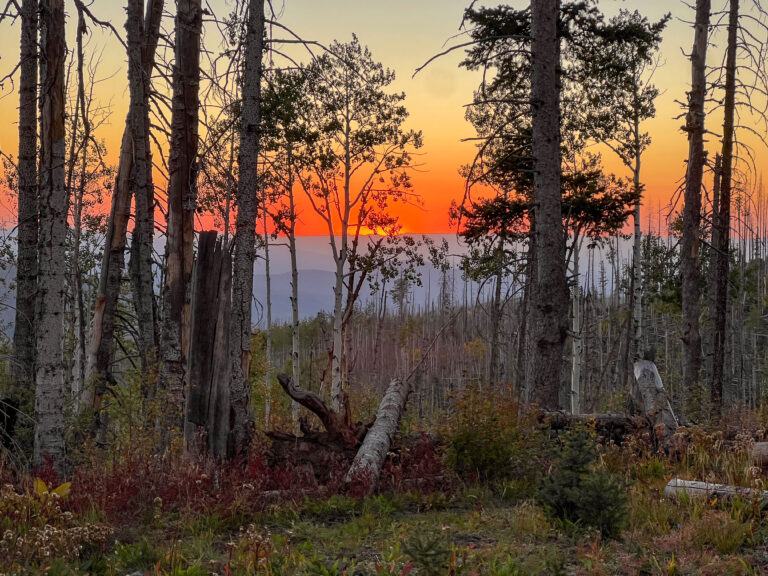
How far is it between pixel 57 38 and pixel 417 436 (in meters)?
6.37

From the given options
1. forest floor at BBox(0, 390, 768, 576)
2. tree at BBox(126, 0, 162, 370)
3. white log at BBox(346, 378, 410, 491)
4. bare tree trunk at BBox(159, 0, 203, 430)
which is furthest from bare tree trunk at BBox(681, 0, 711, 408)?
tree at BBox(126, 0, 162, 370)

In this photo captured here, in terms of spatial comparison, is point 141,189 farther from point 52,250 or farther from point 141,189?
point 52,250

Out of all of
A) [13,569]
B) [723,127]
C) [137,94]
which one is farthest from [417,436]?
[723,127]

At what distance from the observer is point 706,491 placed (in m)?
6.07

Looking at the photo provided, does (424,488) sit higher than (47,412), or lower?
lower

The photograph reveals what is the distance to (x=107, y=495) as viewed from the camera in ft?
19.6

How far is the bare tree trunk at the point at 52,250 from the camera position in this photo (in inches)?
241

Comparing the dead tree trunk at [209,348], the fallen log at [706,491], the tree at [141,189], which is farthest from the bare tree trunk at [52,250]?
the fallen log at [706,491]

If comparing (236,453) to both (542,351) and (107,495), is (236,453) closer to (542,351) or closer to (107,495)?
(107,495)

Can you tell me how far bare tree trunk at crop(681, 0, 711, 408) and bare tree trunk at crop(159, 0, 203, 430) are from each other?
11.4m

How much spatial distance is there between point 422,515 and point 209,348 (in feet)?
10.7

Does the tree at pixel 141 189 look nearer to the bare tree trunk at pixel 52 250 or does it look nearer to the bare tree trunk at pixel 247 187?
the bare tree trunk at pixel 247 187

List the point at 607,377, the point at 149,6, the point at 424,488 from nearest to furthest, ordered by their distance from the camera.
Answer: the point at 424,488 → the point at 149,6 → the point at 607,377

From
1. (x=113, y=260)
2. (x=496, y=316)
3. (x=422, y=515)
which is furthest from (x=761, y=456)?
(x=496, y=316)
